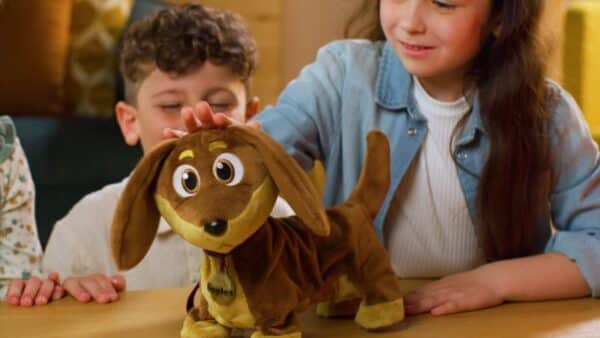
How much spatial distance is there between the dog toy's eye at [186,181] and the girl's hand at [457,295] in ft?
1.07

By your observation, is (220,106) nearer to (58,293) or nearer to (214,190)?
(58,293)

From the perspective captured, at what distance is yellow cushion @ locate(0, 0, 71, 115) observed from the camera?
2580 mm

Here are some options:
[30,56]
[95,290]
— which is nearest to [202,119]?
[95,290]

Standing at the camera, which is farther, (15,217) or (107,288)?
(15,217)

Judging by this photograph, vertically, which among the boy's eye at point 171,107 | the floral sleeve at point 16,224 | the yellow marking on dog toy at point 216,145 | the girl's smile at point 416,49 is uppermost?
the girl's smile at point 416,49

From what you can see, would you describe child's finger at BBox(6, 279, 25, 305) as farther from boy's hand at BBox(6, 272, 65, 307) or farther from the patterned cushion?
the patterned cushion

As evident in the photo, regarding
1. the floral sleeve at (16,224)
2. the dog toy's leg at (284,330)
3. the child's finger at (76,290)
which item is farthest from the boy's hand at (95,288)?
the dog toy's leg at (284,330)

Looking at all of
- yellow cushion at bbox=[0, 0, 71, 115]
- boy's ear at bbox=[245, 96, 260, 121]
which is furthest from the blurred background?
boy's ear at bbox=[245, 96, 260, 121]

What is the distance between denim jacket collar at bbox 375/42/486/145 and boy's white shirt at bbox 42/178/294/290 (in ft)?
0.73

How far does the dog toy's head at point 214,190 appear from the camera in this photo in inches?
29.0

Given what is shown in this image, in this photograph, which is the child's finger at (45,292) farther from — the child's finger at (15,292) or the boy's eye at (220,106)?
the boy's eye at (220,106)

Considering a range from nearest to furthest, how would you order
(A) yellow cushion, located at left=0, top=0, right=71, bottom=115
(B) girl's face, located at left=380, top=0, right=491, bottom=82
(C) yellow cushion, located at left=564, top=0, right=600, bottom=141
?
(B) girl's face, located at left=380, top=0, right=491, bottom=82
(A) yellow cushion, located at left=0, top=0, right=71, bottom=115
(C) yellow cushion, located at left=564, top=0, right=600, bottom=141

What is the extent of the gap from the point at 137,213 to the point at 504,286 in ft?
1.47

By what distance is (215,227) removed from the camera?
0.73 metres
